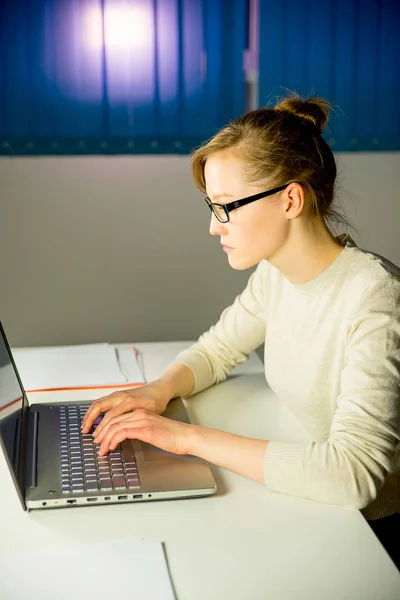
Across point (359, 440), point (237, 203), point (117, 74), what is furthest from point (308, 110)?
point (117, 74)

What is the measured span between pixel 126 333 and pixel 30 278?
0.46 meters

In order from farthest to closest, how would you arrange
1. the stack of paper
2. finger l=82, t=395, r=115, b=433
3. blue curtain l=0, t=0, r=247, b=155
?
blue curtain l=0, t=0, r=247, b=155, the stack of paper, finger l=82, t=395, r=115, b=433

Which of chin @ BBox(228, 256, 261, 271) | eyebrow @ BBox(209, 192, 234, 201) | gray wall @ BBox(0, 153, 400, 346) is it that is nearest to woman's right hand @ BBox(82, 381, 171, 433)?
chin @ BBox(228, 256, 261, 271)

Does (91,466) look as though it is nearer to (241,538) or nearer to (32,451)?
(32,451)

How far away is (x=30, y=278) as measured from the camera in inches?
115

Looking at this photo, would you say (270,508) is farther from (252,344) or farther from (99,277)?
(99,277)

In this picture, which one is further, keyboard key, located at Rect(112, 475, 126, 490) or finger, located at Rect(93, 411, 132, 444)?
finger, located at Rect(93, 411, 132, 444)

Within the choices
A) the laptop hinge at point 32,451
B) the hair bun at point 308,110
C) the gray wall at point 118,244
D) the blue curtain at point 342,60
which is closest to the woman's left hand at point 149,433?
the laptop hinge at point 32,451

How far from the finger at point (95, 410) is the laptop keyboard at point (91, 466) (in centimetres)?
1

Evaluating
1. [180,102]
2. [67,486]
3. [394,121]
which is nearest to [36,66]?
[180,102]

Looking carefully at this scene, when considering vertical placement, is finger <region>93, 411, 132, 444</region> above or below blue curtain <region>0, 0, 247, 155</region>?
below

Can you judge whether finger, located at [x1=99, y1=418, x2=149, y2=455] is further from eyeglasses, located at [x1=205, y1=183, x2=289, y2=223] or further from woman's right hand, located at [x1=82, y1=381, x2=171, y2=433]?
eyeglasses, located at [x1=205, y1=183, x2=289, y2=223]

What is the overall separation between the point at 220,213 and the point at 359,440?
0.49 meters

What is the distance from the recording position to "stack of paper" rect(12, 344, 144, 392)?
5.05ft
